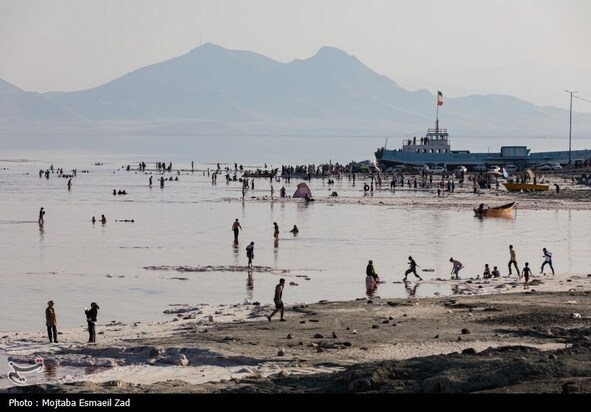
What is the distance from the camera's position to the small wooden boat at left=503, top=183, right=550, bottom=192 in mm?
80062

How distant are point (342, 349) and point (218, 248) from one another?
23526 millimetres

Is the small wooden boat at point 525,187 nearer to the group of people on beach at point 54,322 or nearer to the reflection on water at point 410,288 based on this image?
the reflection on water at point 410,288

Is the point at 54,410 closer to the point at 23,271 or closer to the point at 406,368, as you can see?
the point at 406,368

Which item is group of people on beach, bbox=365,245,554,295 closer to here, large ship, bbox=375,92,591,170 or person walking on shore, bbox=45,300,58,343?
person walking on shore, bbox=45,300,58,343

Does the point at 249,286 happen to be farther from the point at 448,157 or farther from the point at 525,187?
the point at 448,157

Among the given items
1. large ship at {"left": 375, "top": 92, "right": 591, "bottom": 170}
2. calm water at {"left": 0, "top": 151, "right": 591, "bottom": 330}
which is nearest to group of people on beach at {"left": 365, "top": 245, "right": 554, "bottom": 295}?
calm water at {"left": 0, "top": 151, "right": 591, "bottom": 330}

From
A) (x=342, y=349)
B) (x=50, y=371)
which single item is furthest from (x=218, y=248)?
(x=50, y=371)

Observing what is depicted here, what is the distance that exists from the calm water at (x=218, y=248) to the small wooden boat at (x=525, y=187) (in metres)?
9.83

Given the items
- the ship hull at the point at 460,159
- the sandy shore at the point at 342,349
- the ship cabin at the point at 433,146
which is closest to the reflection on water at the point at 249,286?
the sandy shore at the point at 342,349

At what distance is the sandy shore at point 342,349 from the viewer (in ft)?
55.4

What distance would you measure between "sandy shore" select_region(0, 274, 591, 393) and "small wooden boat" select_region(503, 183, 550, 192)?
172ft

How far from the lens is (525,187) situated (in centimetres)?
8162

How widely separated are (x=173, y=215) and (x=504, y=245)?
22220 millimetres

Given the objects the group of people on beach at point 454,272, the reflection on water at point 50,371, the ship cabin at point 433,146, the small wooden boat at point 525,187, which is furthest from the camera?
the ship cabin at point 433,146
